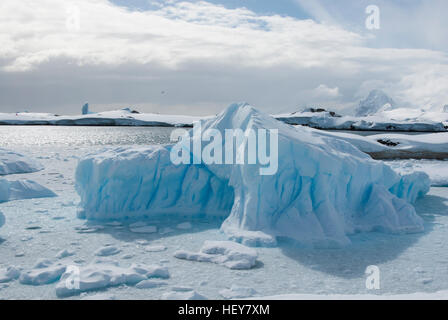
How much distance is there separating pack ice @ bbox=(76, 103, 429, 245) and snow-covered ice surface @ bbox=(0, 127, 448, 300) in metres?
0.33

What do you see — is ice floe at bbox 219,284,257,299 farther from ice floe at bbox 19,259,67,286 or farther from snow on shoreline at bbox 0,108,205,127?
snow on shoreline at bbox 0,108,205,127

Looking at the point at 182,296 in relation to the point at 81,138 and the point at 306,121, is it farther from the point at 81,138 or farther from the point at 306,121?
the point at 306,121

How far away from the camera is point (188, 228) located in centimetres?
657

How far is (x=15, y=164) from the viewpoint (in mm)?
13766

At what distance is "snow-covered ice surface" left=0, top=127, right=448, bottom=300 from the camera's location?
4.12 m

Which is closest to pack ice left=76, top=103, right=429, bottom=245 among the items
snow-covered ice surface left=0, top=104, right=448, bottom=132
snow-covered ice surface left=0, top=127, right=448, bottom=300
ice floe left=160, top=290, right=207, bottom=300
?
snow-covered ice surface left=0, top=127, right=448, bottom=300

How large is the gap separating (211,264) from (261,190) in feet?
5.47

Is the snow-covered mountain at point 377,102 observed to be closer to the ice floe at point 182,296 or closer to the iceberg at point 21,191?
the iceberg at point 21,191

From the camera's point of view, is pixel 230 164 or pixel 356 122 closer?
pixel 230 164

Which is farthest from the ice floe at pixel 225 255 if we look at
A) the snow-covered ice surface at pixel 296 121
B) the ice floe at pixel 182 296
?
the snow-covered ice surface at pixel 296 121

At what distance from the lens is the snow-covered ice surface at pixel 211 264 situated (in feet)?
13.5
